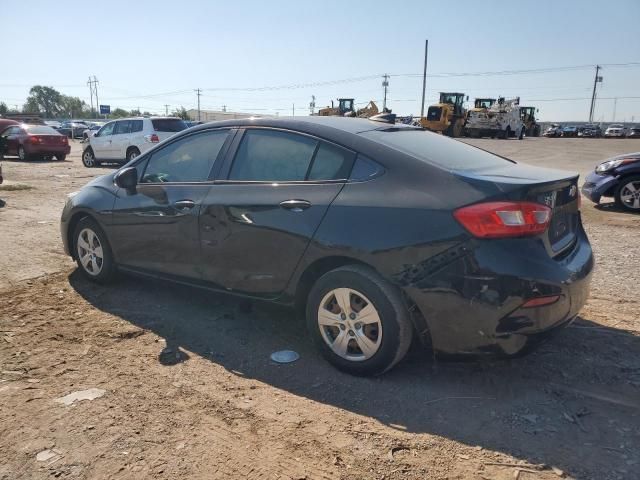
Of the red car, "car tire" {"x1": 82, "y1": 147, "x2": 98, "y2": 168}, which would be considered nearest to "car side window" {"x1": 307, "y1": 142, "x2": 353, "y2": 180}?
"car tire" {"x1": 82, "y1": 147, "x2": 98, "y2": 168}

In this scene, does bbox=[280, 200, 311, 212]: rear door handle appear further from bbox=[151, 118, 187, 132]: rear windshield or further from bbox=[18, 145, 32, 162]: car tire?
bbox=[18, 145, 32, 162]: car tire

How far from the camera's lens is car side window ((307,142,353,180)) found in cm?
337

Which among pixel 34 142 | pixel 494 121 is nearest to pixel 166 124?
pixel 34 142

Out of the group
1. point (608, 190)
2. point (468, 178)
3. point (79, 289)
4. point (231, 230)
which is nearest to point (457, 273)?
point (468, 178)

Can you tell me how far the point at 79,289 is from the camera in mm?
4887

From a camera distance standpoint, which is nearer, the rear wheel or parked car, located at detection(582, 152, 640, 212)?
parked car, located at detection(582, 152, 640, 212)

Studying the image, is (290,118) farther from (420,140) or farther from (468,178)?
(468,178)

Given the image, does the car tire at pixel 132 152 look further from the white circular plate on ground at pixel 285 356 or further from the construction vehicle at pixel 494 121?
the construction vehicle at pixel 494 121

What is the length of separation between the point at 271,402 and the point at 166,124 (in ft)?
49.0

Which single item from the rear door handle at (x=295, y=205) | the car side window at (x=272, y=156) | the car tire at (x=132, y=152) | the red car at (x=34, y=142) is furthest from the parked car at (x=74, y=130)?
the rear door handle at (x=295, y=205)

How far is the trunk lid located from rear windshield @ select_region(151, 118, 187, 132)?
14.5 metres

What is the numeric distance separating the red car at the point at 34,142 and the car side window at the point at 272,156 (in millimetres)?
18601

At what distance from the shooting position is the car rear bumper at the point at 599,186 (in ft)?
29.6

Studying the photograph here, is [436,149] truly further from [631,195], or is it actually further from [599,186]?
[631,195]
